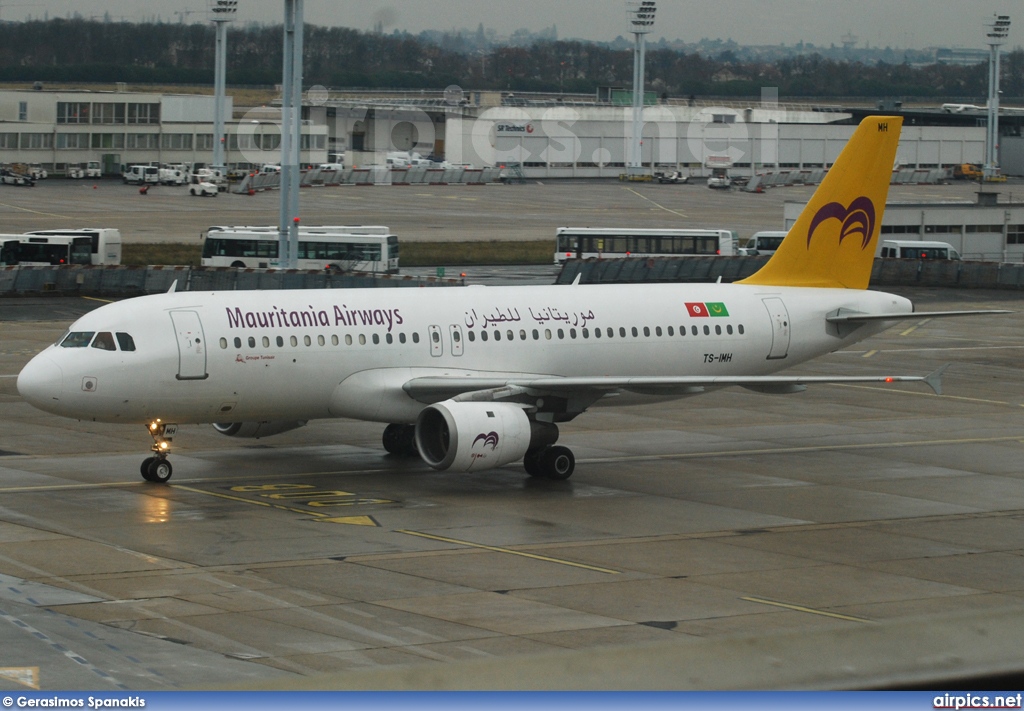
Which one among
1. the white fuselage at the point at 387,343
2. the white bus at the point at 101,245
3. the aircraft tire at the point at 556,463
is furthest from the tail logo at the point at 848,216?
the white bus at the point at 101,245

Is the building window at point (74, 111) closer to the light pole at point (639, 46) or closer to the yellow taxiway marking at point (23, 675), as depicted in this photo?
the light pole at point (639, 46)

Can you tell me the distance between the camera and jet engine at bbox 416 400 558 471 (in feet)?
102

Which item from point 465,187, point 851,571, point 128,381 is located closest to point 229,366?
Answer: point 128,381

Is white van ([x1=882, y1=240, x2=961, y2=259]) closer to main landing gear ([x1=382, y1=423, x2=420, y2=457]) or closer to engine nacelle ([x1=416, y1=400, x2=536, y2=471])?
main landing gear ([x1=382, y1=423, x2=420, y2=457])

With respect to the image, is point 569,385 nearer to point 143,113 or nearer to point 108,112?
point 108,112

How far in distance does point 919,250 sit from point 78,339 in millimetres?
74544

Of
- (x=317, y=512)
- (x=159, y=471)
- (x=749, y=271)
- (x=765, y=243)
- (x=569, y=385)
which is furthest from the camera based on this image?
(x=765, y=243)

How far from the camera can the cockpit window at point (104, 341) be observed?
31.5 metres

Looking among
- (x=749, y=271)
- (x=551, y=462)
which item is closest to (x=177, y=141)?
(x=749, y=271)

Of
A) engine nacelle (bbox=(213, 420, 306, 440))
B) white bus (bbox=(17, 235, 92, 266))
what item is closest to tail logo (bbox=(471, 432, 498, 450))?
engine nacelle (bbox=(213, 420, 306, 440))

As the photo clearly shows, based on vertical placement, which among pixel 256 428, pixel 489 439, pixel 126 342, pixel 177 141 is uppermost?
pixel 177 141

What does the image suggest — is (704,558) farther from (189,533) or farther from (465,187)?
(465,187)

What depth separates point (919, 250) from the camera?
95375 mm

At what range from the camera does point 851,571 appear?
81.8 feet
